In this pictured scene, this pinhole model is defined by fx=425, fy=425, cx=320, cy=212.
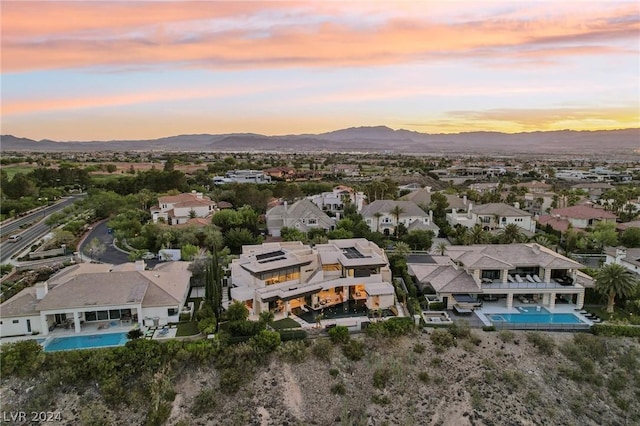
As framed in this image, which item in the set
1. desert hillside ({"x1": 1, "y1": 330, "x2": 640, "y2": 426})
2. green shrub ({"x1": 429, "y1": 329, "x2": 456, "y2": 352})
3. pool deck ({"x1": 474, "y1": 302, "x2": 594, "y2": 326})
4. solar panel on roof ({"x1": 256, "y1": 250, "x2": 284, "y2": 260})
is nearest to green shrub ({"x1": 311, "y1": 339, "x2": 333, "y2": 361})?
desert hillside ({"x1": 1, "y1": 330, "x2": 640, "y2": 426})

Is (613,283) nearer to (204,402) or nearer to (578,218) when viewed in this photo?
(578,218)

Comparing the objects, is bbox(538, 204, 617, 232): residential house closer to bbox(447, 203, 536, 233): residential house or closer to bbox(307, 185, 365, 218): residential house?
bbox(447, 203, 536, 233): residential house

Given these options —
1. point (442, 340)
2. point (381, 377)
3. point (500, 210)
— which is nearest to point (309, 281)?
point (381, 377)

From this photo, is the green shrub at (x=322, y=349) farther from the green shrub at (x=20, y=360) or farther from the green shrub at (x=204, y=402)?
the green shrub at (x=20, y=360)

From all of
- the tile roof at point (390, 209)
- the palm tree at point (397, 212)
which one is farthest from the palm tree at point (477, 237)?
the tile roof at point (390, 209)

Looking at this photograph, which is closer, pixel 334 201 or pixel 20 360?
pixel 20 360

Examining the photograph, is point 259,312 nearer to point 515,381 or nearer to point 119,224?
point 515,381

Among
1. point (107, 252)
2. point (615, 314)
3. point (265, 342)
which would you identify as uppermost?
point (107, 252)
